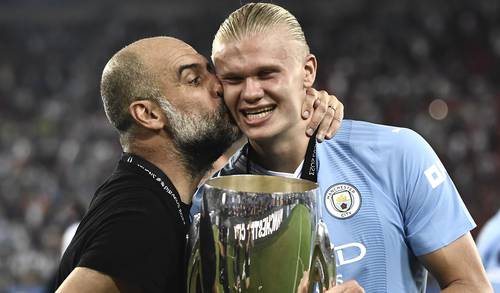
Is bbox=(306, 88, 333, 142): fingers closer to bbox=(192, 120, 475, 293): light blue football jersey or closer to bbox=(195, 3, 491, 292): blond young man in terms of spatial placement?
bbox=(195, 3, 491, 292): blond young man

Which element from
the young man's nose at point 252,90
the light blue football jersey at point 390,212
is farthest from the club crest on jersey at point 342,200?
the young man's nose at point 252,90

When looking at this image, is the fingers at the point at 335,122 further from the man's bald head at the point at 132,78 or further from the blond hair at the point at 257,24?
the man's bald head at the point at 132,78

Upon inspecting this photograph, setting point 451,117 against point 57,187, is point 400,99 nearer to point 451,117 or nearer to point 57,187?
point 451,117

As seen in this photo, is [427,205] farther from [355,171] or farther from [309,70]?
[309,70]

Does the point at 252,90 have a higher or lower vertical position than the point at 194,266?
higher

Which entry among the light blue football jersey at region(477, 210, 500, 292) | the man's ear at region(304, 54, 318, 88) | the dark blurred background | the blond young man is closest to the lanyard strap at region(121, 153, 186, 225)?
the blond young man

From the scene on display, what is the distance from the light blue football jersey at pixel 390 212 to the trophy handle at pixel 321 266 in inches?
15.1

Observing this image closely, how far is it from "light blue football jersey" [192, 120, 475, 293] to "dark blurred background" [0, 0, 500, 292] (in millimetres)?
8922

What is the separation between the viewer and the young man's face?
2.62 m

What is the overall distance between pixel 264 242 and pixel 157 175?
749mm

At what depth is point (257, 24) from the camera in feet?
8.79

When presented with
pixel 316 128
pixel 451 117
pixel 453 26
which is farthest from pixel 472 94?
pixel 316 128

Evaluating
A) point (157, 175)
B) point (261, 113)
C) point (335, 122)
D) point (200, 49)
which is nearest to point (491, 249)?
point (335, 122)

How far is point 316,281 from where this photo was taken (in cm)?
212
